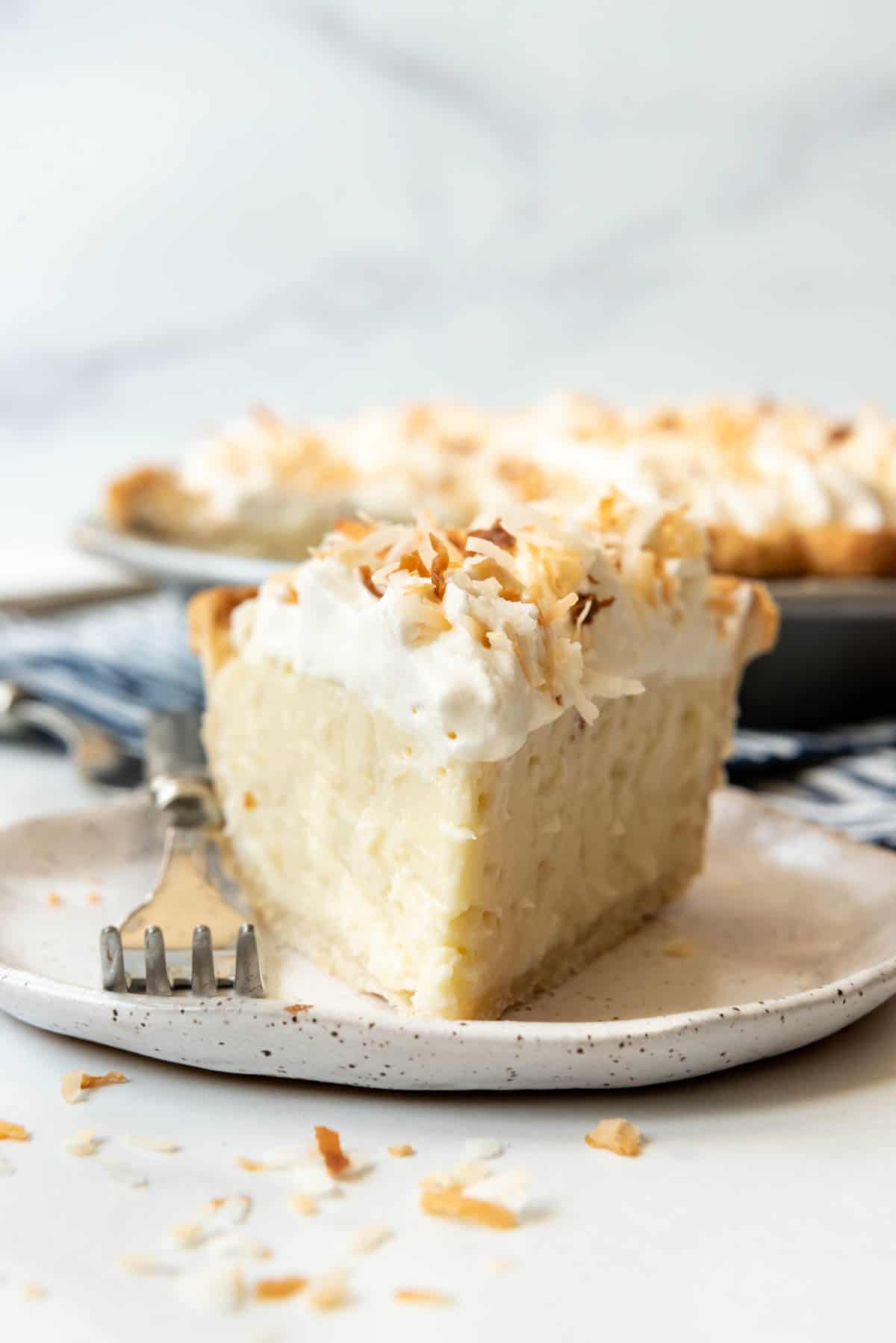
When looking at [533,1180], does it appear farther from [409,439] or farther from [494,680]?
[409,439]

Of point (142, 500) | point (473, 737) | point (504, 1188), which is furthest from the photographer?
point (142, 500)

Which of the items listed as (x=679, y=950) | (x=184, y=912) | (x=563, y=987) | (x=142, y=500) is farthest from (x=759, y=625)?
(x=142, y=500)

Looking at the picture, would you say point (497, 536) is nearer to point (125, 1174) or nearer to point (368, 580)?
point (368, 580)

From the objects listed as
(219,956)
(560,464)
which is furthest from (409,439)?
(219,956)

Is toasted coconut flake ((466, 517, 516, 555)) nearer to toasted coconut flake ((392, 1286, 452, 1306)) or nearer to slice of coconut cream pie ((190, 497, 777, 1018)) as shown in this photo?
slice of coconut cream pie ((190, 497, 777, 1018))

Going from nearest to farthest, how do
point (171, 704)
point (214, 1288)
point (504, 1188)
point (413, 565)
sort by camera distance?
point (214, 1288) → point (504, 1188) → point (413, 565) → point (171, 704)

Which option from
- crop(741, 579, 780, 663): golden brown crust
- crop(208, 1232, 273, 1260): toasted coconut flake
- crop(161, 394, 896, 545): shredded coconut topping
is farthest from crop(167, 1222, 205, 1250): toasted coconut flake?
crop(161, 394, 896, 545): shredded coconut topping
